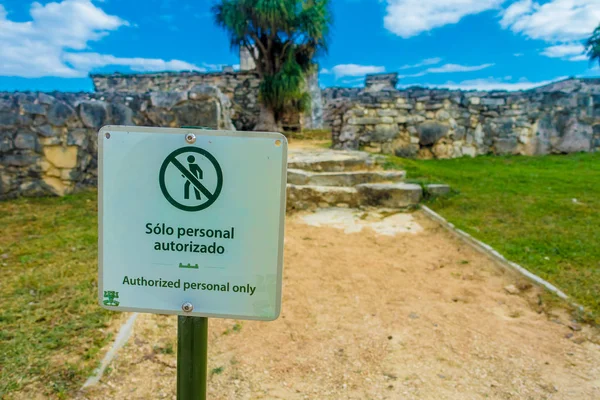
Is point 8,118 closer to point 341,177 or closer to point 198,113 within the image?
point 198,113

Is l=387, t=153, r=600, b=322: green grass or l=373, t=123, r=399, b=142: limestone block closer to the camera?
l=387, t=153, r=600, b=322: green grass

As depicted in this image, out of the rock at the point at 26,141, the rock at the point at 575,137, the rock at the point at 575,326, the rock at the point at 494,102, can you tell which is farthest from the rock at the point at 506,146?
the rock at the point at 26,141

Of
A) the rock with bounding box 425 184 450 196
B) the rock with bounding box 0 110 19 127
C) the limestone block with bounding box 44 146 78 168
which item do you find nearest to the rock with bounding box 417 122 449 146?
the rock with bounding box 425 184 450 196

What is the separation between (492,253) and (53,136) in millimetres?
5240

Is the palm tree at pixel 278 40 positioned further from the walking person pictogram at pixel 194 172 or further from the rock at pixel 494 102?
the walking person pictogram at pixel 194 172

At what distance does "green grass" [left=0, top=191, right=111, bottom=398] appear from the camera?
181 cm

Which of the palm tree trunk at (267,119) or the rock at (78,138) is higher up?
the palm tree trunk at (267,119)

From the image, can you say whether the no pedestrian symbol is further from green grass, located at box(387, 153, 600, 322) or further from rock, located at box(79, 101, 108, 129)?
rock, located at box(79, 101, 108, 129)

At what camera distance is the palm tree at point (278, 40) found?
10.7 metres

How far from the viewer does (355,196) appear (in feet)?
17.6

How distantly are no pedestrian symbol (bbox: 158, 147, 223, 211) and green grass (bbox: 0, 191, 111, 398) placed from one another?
1.25m

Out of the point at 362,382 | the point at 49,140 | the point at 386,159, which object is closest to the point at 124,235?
the point at 362,382

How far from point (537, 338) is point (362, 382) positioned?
109cm

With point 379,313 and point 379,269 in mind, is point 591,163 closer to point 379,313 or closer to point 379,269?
point 379,269
